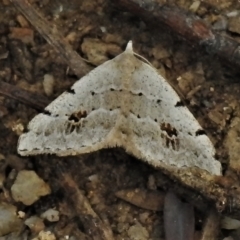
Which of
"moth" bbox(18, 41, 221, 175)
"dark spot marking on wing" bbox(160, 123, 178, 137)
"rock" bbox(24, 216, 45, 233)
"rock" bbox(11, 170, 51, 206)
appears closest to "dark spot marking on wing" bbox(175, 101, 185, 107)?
"moth" bbox(18, 41, 221, 175)

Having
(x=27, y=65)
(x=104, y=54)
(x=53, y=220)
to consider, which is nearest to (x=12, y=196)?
(x=53, y=220)

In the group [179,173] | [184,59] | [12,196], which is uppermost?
[184,59]

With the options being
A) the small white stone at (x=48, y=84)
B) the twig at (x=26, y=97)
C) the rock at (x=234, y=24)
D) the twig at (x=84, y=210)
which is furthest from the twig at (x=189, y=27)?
the twig at (x=84, y=210)

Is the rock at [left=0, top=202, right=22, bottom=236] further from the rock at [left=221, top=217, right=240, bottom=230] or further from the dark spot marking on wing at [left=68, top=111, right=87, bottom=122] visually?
the rock at [left=221, top=217, right=240, bottom=230]

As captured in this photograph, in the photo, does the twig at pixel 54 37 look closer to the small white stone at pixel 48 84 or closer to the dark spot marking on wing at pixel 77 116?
the small white stone at pixel 48 84

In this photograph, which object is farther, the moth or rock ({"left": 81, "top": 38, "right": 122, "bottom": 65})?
rock ({"left": 81, "top": 38, "right": 122, "bottom": 65})

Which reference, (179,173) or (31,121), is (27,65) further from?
(179,173)

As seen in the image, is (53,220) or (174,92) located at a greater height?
(174,92)
